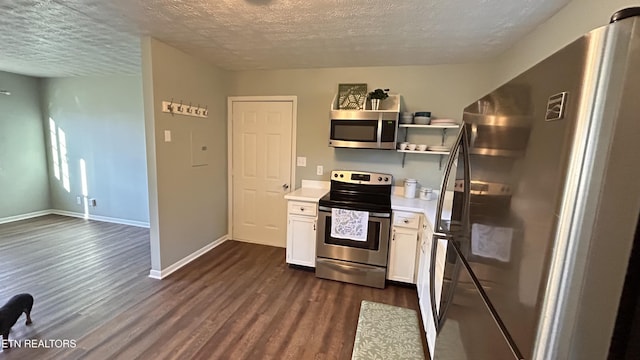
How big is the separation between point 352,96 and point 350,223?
1500mm

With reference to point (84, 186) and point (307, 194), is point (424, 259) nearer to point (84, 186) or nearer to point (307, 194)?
point (307, 194)

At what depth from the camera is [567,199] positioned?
521 mm

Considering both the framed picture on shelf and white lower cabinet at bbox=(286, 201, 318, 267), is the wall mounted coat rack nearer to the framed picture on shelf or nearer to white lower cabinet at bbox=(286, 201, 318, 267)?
white lower cabinet at bbox=(286, 201, 318, 267)

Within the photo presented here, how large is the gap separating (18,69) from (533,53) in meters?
6.61

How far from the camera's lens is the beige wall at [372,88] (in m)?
3.19

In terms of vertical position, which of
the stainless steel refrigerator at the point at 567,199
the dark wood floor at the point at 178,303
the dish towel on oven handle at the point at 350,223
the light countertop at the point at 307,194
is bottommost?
the dark wood floor at the point at 178,303

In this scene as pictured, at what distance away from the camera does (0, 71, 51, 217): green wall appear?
452cm

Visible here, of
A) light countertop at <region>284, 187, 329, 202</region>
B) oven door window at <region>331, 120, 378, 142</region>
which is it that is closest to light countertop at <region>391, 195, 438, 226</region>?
oven door window at <region>331, 120, 378, 142</region>

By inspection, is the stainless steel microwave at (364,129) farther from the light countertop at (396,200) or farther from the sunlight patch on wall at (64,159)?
the sunlight patch on wall at (64,159)

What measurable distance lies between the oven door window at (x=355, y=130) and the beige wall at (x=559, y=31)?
133cm

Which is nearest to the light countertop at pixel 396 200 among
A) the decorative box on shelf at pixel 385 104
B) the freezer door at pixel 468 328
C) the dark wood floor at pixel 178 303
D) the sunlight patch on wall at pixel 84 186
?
the dark wood floor at pixel 178 303

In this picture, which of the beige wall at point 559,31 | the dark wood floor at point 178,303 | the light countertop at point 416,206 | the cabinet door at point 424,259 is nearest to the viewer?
the beige wall at point 559,31

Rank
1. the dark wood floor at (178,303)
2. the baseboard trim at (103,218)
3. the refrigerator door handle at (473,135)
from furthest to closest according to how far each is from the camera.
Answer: the baseboard trim at (103,218), the dark wood floor at (178,303), the refrigerator door handle at (473,135)

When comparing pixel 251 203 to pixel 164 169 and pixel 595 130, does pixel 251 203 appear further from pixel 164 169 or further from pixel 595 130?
pixel 595 130
